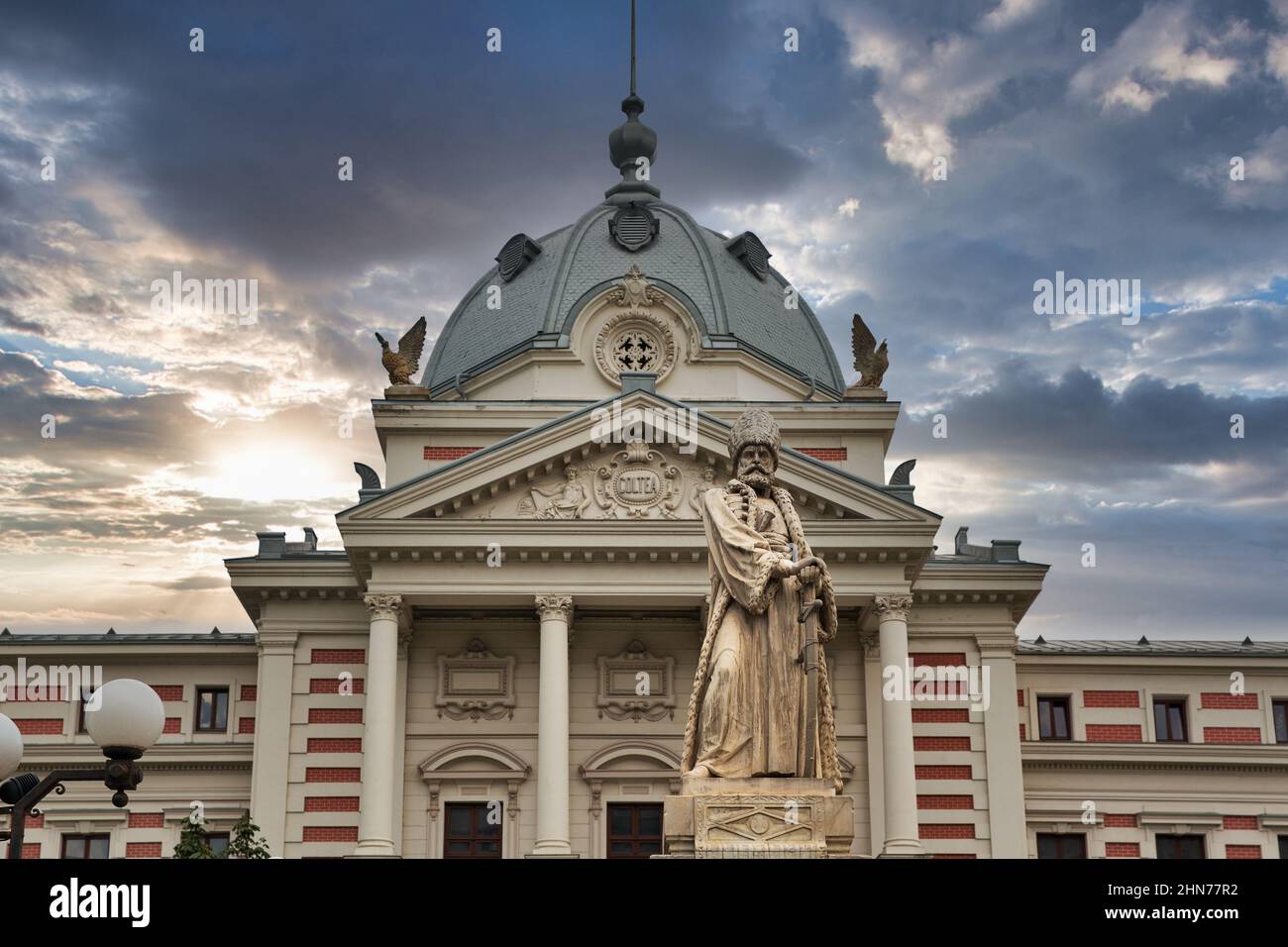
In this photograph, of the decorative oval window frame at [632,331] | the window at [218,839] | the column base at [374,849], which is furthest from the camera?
the decorative oval window frame at [632,331]

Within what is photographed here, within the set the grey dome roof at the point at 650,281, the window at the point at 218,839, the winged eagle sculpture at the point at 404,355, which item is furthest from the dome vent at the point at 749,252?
the window at the point at 218,839

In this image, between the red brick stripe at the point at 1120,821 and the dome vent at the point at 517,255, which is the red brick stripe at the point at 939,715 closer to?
the red brick stripe at the point at 1120,821

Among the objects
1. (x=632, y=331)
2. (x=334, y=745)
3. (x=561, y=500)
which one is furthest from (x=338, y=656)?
(x=632, y=331)

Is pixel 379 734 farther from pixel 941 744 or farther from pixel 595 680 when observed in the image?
pixel 941 744

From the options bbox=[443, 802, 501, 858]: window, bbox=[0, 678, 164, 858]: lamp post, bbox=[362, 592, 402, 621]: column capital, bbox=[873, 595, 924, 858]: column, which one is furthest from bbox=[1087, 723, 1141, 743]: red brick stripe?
bbox=[0, 678, 164, 858]: lamp post

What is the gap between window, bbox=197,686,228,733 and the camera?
41344 millimetres

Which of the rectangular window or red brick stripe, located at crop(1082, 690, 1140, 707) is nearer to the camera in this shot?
red brick stripe, located at crop(1082, 690, 1140, 707)

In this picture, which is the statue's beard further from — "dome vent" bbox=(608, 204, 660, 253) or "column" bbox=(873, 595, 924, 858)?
"dome vent" bbox=(608, 204, 660, 253)

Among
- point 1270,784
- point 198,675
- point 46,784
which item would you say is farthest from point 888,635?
point 46,784

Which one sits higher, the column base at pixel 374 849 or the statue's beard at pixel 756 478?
the statue's beard at pixel 756 478

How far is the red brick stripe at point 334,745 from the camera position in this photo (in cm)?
3844

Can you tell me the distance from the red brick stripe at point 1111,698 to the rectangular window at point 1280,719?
3.83 meters

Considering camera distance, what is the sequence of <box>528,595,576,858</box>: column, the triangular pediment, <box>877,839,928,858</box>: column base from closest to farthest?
<box>528,595,576,858</box>: column
<box>877,839,928,858</box>: column base
the triangular pediment

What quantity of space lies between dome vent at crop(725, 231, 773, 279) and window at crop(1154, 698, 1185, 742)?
17711 mm
